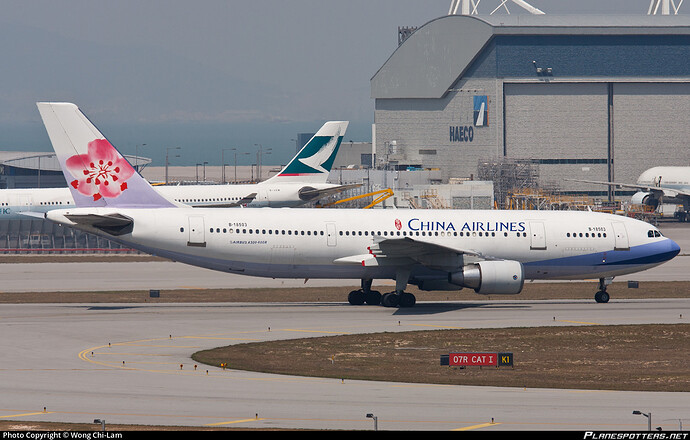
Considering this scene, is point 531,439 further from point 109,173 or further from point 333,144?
point 333,144

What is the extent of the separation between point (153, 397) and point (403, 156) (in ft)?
409

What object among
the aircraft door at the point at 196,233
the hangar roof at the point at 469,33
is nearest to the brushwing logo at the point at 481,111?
the hangar roof at the point at 469,33

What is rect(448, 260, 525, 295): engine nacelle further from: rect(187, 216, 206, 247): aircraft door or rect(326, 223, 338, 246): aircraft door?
rect(187, 216, 206, 247): aircraft door

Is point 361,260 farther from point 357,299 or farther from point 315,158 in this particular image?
point 315,158

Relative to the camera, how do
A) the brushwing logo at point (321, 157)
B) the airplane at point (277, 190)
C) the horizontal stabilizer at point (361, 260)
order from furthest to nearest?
the brushwing logo at point (321, 157) → the airplane at point (277, 190) → the horizontal stabilizer at point (361, 260)

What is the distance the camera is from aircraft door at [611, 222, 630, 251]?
48688 millimetres

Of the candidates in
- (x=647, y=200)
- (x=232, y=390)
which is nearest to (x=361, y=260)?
(x=232, y=390)

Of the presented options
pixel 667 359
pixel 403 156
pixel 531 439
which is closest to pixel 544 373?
pixel 667 359

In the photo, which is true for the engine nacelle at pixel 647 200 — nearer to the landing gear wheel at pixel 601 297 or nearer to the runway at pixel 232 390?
the landing gear wheel at pixel 601 297

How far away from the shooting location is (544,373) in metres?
29.4

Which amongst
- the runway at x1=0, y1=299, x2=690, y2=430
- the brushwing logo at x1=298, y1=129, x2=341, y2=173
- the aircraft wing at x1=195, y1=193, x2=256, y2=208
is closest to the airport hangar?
the brushwing logo at x1=298, y1=129, x2=341, y2=173

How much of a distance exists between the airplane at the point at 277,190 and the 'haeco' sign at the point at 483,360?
53.3 meters

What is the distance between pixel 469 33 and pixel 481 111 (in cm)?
1099

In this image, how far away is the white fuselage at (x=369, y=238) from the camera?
147 feet
